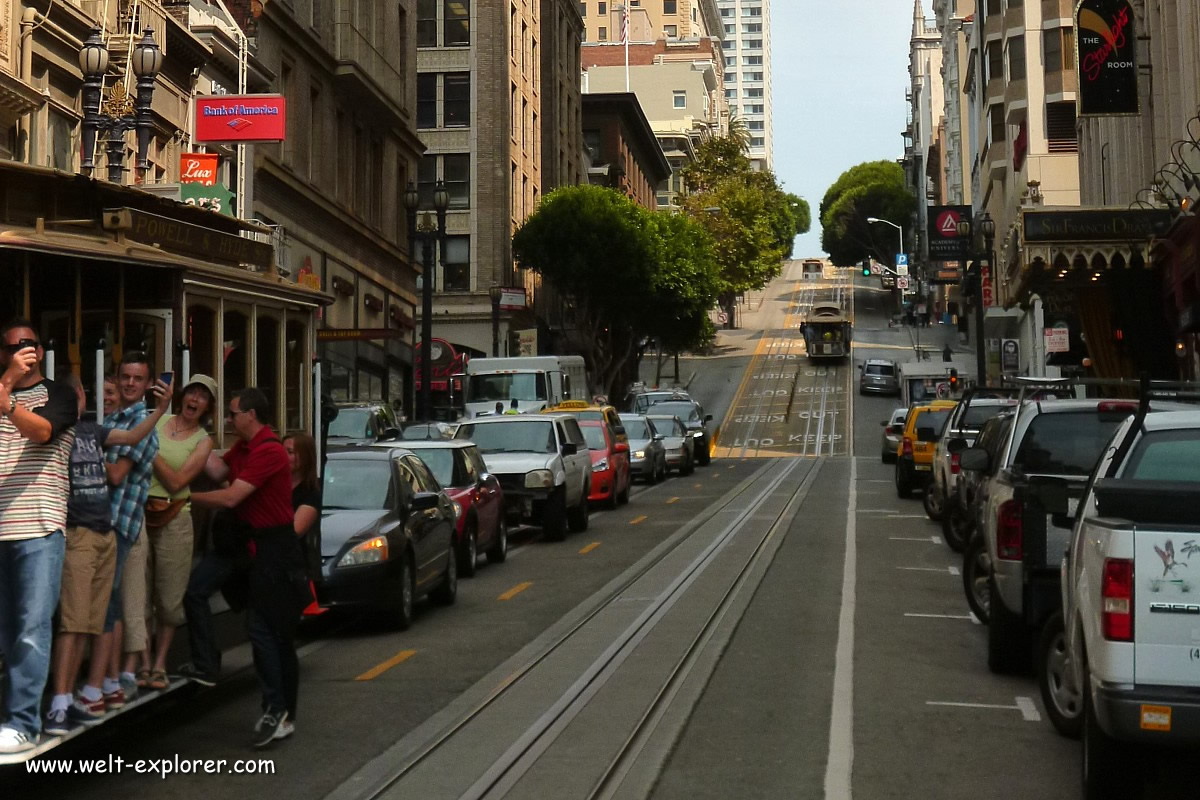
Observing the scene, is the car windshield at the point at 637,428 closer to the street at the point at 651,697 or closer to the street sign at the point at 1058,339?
the street sign at the point at 1058,339

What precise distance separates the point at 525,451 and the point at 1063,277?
44.8 feet

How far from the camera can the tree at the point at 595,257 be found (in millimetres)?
63281

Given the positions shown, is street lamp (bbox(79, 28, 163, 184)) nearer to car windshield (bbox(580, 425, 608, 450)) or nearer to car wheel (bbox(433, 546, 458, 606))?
Answer: car windshield (bbox(580, 425, 608, 450))

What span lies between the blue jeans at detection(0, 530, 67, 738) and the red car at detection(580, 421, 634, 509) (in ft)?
65.4

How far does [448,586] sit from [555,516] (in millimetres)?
6617

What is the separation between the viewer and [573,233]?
6334cm

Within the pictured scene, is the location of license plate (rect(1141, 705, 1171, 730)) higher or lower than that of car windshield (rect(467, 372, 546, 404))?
lower

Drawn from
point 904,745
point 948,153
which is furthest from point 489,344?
point 948,153

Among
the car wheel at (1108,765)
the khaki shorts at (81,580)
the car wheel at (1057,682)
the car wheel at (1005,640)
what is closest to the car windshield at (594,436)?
the car wheel at (1005,640)

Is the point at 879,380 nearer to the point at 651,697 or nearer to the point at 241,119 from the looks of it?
the point at 241,119

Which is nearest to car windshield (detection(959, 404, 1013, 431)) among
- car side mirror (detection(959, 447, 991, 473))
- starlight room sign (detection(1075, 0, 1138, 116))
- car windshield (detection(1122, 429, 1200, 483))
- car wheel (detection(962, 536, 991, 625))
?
starlight room sign (detection(1075, 0, 1138, 116))

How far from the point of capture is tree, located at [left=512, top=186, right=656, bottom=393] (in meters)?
63.3

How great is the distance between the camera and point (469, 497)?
17062 millimetres

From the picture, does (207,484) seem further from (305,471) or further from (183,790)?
(183,790)
